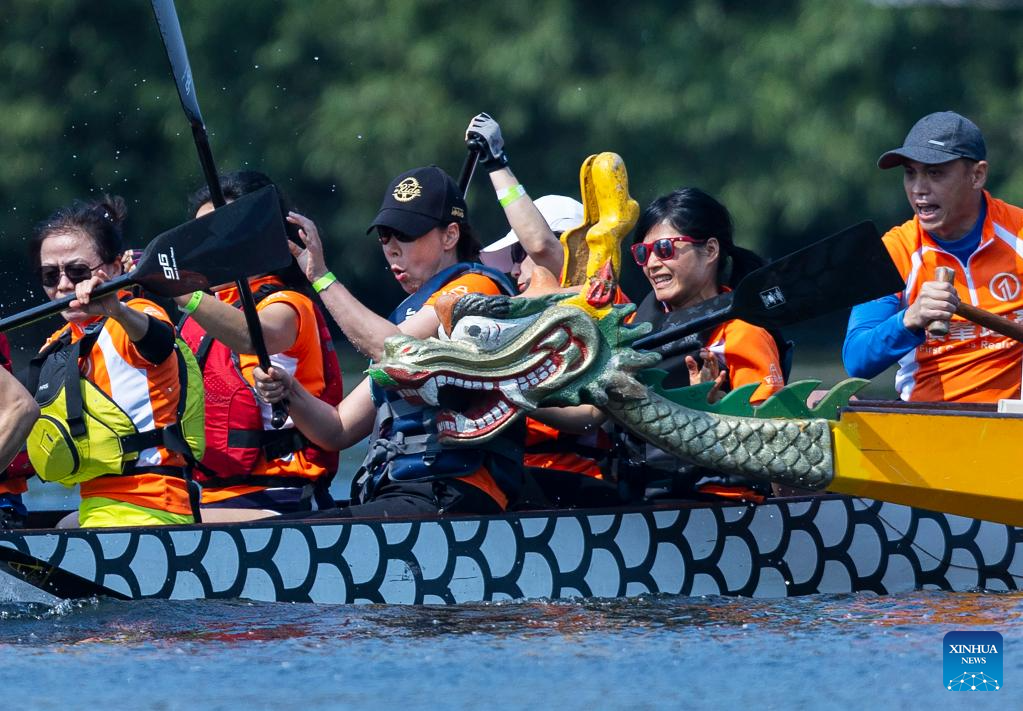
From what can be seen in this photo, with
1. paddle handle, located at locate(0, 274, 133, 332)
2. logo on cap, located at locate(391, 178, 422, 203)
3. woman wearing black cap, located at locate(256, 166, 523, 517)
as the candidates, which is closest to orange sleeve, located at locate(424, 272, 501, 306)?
woman wearing black cap, located at locate(256, 166, 523, 517)

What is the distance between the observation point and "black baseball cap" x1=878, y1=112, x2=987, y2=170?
5.19 m

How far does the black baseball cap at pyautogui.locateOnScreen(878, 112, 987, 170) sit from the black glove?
1.29 m

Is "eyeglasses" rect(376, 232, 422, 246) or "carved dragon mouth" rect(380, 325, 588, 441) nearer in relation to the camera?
"carved dragon mouth" rect(380, 325, 588, 441)

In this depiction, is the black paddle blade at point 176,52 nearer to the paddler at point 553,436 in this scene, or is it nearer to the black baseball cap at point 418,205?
the black baseball cap at point 418,205

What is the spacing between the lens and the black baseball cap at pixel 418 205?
16.1 ft

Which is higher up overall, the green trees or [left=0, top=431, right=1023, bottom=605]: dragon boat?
the green trees

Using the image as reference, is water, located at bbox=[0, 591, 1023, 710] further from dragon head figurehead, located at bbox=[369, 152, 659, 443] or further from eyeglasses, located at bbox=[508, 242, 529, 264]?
eyeglasses, located at bbox=[508, 242, 529, 264]

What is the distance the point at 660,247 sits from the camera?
496 cm

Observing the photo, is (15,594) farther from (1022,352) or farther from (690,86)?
(690,86)

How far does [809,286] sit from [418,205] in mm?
1107

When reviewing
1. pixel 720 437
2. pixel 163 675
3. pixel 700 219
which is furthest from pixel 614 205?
pixel 163 675

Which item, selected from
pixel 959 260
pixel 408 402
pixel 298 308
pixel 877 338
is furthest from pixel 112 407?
pixel 959 260

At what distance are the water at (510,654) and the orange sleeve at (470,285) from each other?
852 mm

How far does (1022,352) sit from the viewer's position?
5195 mm
